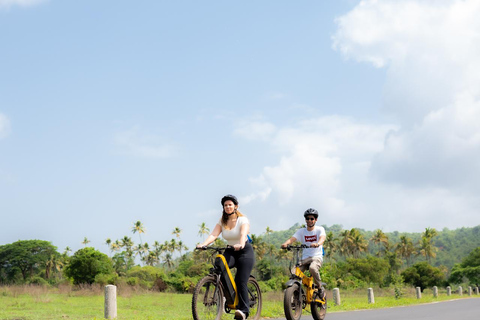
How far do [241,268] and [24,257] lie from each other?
295 ft

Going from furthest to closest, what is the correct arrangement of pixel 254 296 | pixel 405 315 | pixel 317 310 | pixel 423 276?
1. pixel 423 276
2. pixel 405 315
3. pixel 317 310
4. pixel 254 296

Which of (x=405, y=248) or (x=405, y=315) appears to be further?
(x=405, y=248)

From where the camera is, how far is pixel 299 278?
903 cm

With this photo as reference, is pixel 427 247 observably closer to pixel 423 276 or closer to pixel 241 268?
pixel 423 276

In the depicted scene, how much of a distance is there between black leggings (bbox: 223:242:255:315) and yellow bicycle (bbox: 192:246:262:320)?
0.08m

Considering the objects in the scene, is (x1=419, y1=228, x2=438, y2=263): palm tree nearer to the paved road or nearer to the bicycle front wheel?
the paved road

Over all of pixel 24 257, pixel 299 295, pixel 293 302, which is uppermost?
pixel 24 257

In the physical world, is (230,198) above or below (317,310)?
above

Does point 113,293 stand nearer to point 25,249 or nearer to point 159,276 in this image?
point 159,276

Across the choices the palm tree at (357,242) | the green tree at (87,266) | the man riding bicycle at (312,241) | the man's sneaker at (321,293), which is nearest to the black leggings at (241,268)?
the man riding bicycle at (312,241)

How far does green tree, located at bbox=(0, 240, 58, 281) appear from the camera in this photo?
87000mm

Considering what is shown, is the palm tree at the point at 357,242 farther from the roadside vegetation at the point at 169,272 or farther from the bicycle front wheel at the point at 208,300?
the bicycle front wheel at the point at 208,300

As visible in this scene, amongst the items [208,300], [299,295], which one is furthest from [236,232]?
[299,295]

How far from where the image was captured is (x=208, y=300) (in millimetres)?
A: 7176
